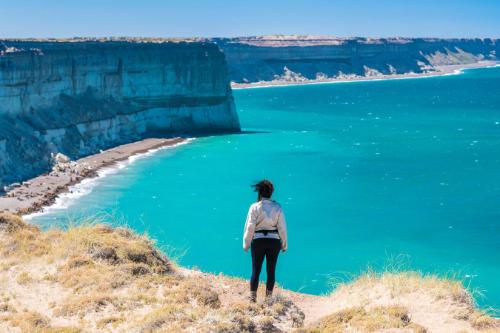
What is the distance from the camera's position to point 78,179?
50.7 m

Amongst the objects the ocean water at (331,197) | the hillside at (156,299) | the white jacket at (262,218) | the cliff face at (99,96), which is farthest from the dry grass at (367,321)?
the cliff face at (99,96)

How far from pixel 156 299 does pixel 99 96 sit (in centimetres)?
6223

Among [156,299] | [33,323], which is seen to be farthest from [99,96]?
[33,323]

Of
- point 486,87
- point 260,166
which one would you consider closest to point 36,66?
point 260,166

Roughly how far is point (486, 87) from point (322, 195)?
425 feet

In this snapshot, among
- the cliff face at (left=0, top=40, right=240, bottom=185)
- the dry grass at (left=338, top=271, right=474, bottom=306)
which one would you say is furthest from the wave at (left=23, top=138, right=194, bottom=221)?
the dry grass at (left=338, top=271, right=474, bottom=306)

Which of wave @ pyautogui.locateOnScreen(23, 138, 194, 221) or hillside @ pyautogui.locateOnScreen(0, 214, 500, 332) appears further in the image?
wave @ pyautogui.locateOnScreen(23, 138, 194, 221)

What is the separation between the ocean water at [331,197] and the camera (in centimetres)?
3075

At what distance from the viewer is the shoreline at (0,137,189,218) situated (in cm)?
4128

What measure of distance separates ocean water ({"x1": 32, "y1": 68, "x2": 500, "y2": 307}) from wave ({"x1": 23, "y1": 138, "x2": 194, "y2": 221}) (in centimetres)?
38

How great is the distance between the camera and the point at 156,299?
11836 millimetres

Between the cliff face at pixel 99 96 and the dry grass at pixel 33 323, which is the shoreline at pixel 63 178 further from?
the dry grass at pixel 33 323

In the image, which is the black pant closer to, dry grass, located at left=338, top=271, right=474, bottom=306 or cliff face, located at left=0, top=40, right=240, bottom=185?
dry grass, located at left=338, top=271, right=474, bottom=306

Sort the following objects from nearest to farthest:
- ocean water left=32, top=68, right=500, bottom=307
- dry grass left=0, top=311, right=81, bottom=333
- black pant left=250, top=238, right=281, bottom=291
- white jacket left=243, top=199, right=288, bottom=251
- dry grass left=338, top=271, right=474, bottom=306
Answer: dry grass left=0, top=311, right=81, bottom=333 → white jacket left=243, top=199, right=288, bottom=251 → black pant left=250, top=238, right=281, bottom=291 → dry grass left=338, top=271, right=474, bottom=306 → ocean water left=32, top=68, right=500, bottom=307
